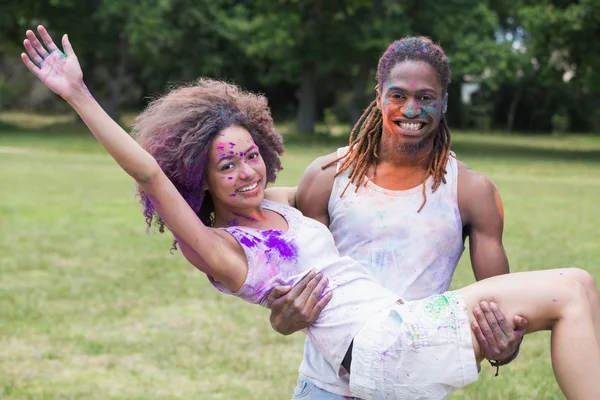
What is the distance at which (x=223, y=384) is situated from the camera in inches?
223

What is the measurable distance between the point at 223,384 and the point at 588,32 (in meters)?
23.5

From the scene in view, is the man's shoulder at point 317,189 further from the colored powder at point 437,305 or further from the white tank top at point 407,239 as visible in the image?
the colored powder at point 437,305

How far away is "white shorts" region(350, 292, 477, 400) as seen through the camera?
10.0ft

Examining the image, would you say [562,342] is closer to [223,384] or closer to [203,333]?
[223,384]

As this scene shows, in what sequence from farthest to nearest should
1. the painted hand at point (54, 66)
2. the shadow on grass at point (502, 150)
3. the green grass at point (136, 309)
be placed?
the shadow on grass at point (502, 150) < the green grass at point (136, 309) < the painted hand at point (54, 66)

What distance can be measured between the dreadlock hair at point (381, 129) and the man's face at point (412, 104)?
0.12 ft

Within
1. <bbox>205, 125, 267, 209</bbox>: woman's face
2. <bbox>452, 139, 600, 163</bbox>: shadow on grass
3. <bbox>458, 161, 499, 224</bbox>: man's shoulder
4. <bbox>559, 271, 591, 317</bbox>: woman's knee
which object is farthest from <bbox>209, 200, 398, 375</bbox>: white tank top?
<bbox>452, 139, 600, 163</bbox>: shadow on grass

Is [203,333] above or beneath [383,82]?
beneath

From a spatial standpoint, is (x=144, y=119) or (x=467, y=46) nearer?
(x=144, y=119)

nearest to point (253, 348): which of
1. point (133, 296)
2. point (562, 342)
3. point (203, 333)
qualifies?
point (203, 333)

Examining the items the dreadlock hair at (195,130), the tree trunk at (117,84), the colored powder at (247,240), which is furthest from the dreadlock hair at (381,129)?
the tree trunk at (117,84)

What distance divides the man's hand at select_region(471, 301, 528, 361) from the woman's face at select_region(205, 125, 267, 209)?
0.94m

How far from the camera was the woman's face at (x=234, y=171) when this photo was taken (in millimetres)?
3346

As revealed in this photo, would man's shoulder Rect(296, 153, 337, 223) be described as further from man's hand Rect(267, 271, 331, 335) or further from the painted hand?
the painted hand
